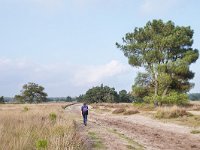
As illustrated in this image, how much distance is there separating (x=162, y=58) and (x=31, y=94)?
11243 cm

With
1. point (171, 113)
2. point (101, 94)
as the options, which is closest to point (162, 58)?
point (171, 113)

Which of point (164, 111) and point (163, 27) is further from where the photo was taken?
point (163, 27)

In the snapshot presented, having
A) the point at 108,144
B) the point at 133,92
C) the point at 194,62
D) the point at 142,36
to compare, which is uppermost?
the point at 142,36

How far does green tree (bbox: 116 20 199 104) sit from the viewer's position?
51281 mm

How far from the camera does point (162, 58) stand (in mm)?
52406

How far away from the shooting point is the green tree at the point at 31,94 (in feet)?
516

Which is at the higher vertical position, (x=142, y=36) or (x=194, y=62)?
(x=142, y=36)

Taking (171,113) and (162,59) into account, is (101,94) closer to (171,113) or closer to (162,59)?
(162,59)

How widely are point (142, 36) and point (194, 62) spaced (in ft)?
25.8

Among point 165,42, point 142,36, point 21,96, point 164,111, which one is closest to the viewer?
point 164,111

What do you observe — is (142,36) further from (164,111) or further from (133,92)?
(164,111)

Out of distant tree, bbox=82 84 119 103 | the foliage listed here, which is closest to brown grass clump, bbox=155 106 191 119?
the foliage

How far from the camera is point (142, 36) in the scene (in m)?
54.8

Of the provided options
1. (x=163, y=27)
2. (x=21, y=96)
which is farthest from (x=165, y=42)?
(x=21, y=96)
